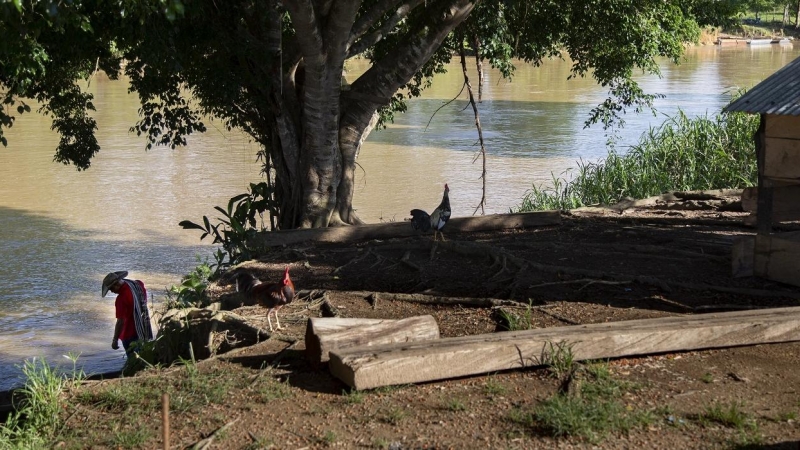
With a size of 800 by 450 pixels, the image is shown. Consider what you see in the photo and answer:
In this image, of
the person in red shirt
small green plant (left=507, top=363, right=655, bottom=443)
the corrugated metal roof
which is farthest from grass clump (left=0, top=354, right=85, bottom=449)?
the corrugated metal roof

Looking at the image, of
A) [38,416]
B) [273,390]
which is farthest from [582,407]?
[38,416]

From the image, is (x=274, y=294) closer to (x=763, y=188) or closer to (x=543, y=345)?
(x=543, y=345)

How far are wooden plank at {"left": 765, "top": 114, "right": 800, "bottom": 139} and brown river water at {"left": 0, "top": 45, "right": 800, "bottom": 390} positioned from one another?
7007 mm

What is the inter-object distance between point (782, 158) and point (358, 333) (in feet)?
13.9

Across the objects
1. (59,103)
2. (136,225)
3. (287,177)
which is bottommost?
(136,225)

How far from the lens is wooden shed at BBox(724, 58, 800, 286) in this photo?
24.3 ft

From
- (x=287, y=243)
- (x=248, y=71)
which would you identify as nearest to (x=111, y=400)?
(x=287, y=243)

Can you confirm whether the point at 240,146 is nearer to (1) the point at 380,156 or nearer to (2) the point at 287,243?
(1) the point at 380,156

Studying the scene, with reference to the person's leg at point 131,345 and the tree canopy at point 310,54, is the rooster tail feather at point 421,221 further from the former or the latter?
the person's leg at point 131,345

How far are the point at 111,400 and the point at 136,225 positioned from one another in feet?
43.5

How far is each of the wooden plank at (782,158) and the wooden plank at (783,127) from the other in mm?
43

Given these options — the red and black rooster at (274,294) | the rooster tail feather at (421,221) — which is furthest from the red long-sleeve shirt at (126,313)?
the rooster tail feather at (421,221)

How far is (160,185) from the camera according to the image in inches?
842

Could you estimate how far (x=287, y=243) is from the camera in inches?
411
